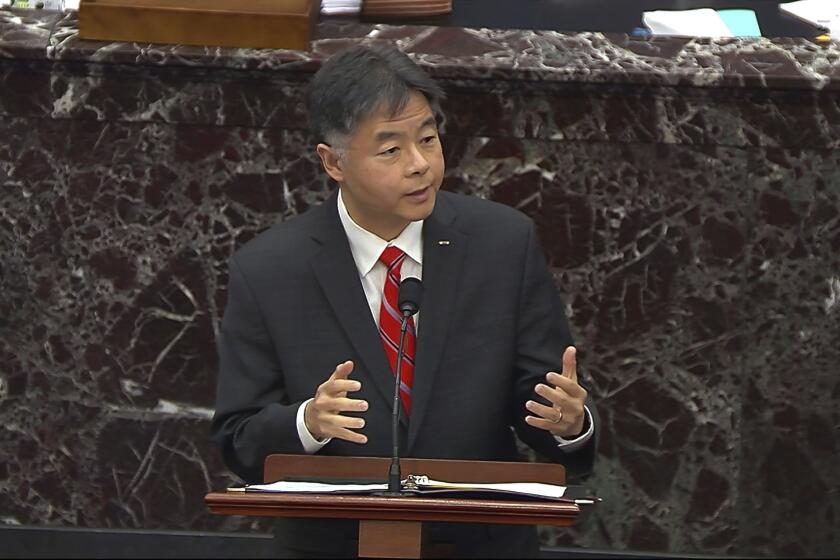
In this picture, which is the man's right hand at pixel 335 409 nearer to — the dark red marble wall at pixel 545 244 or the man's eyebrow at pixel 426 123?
the man's eyebrow at pixel 426 123

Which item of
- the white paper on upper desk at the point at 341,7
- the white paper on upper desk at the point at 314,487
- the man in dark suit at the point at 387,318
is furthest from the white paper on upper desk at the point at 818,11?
the white paper on upper desk at the point at 314,487

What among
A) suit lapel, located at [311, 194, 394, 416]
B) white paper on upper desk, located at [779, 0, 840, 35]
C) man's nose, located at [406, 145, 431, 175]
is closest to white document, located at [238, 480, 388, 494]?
suit lapel, located at [311, 194, 394, 416]

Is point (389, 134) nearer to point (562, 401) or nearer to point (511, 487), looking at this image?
point (562, 401)

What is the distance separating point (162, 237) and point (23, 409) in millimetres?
646

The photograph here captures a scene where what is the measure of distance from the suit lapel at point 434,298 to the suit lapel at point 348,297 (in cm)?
7

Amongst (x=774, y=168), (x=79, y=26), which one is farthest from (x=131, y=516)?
(x=774, y=168)

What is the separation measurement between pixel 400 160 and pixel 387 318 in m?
0.32

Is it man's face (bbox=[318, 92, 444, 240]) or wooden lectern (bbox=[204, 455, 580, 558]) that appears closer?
wooden lectern (bbox=[204, 455, 580, 558])

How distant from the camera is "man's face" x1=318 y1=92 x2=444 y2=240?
9.53 ft

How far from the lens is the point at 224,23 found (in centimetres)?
396

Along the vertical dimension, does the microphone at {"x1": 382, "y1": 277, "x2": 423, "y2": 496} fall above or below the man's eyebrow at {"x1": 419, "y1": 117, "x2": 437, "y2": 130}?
below

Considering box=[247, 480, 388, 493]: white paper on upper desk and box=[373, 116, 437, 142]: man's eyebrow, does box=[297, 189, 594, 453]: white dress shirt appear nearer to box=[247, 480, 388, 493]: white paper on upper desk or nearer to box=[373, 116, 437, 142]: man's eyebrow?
box=[373, 116, 437, 142]: man's eyebrow

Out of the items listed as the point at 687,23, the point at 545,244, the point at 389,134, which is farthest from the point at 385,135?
the point at 687,23

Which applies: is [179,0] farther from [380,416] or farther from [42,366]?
[380,416]
